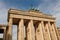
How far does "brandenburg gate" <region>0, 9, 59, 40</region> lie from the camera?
3422 centimetres

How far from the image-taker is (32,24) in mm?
36625

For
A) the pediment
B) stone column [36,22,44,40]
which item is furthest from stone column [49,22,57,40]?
stone column [36,22,44,40]

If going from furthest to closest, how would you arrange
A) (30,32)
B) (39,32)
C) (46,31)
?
1. (46,31)
2. (39,32)
3. (30,32)

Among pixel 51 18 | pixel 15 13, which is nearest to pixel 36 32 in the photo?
pixel 51 18

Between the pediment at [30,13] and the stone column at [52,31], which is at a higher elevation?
the pediment at [30,13]

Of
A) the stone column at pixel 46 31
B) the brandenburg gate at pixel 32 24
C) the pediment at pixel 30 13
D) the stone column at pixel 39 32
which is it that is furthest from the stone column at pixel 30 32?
Result: the stone column at pixel 46 31

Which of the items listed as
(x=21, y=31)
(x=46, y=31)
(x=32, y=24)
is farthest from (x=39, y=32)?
(x=21, y=31)

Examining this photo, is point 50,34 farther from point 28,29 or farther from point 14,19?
point 14,19

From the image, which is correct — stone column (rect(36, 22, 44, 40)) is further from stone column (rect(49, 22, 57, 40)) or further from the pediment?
stone column (rect(49, 22, 57, 40))

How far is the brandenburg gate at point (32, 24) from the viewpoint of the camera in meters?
34.2

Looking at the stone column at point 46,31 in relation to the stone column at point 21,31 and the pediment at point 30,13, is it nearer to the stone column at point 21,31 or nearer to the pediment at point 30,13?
the pediment at point 30,13

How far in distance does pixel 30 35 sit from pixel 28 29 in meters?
2.29

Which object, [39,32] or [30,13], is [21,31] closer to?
[30,13]

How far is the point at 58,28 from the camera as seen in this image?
42.5 meters
